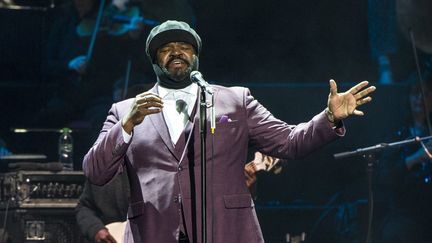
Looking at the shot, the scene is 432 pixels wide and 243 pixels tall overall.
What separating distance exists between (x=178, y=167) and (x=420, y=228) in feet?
15.1

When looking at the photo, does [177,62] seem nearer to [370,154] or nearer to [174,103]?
[174,103]

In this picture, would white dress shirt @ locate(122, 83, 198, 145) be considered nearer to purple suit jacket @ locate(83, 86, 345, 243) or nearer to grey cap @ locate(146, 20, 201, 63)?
purple suit jacket @ locate(83, 86, 345, 243)

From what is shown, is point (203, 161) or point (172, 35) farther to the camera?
point (172, 35)

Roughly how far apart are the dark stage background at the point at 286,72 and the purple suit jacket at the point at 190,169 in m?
3.93

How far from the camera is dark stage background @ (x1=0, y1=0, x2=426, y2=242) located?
28.9 feet

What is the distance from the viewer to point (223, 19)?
33.7 ft

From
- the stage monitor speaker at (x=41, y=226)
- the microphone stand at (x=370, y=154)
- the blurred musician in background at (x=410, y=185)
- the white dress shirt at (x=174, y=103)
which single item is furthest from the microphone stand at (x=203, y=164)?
the blurred musician in background at (x=410, y=185)

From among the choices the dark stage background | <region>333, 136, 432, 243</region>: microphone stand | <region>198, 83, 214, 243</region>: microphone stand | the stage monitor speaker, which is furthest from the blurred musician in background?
<region>198, 83, 214, 243</region>: microphone stand

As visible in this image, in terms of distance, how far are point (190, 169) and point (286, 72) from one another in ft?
17.7

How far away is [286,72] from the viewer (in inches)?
392

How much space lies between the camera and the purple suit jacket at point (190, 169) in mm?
4613

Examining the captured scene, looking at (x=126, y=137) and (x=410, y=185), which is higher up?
(x=126, y=137)

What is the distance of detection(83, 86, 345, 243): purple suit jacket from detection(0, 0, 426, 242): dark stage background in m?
3.93

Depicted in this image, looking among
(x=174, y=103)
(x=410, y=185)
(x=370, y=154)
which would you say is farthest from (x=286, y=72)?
(x=174, y=103)
